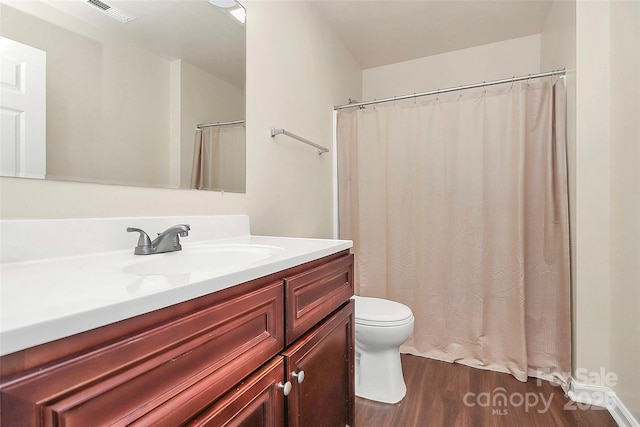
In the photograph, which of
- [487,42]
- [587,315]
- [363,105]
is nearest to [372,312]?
[587,315]

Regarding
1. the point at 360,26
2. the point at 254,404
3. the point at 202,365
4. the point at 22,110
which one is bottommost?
the point at 254,404

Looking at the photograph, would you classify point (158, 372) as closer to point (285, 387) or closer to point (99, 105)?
point (285, 387)

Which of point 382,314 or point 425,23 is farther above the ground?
point 425,23

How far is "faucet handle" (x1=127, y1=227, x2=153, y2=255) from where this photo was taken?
0.91 m

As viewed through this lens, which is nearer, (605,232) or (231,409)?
(231,409)

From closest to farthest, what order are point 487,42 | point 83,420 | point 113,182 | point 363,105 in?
point 83,420 < point 113,182 < point 363,105 < point 487,42

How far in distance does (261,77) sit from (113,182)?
3.01ft

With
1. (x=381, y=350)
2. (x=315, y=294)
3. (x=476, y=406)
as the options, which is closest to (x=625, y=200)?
(x=476, y=406)

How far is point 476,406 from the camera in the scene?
1585 millimetres

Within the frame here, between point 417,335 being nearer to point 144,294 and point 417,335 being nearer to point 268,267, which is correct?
point 268,267

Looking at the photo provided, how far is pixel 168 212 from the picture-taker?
3.72ft

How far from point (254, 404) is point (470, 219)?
178 cm

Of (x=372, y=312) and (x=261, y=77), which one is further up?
(x=261, y=77)

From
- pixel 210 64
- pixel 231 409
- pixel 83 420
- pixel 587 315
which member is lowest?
pixel 587 315
